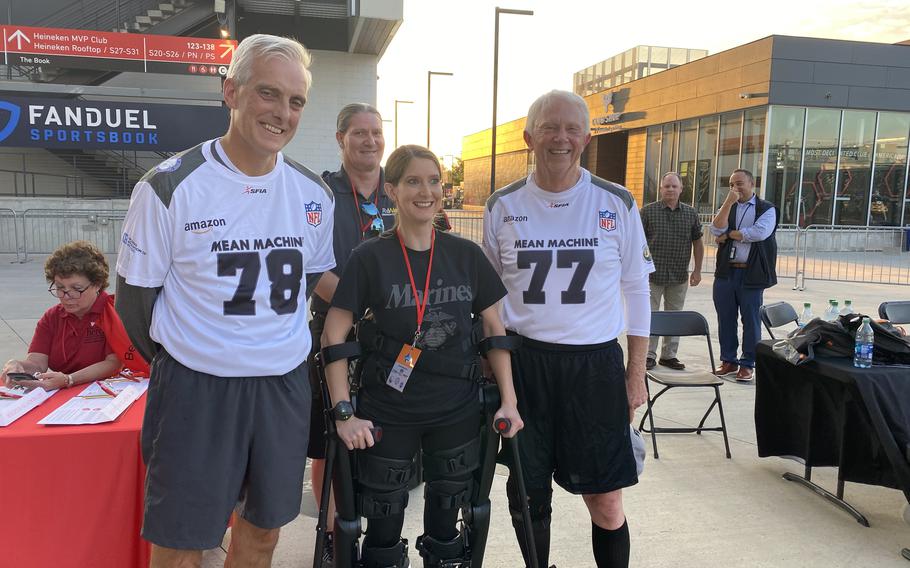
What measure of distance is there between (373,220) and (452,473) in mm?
1201

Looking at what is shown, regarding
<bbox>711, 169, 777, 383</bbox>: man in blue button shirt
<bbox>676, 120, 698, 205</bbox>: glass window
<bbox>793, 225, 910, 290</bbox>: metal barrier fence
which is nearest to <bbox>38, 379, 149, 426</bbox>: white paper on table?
<bbox>711, 169, 777, 383</bbox>: man in blue button shirt

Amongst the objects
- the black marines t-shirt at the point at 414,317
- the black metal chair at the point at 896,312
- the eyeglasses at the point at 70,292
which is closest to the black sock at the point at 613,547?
the black marines t-shirt at the point at 414,317

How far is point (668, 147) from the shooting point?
2394 cm

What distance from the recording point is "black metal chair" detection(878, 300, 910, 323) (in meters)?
5.33

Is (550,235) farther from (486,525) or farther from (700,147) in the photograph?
(700,147)

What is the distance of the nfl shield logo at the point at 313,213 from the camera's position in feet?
6.88

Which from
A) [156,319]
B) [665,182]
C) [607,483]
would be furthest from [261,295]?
[665,182]

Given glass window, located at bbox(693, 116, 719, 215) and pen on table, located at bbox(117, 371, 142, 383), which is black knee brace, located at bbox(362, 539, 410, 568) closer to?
pen on table, located at bbox(117, 371, 142, 383)

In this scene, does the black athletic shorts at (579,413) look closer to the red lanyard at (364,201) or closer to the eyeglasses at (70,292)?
the red lanyard at (364,201)

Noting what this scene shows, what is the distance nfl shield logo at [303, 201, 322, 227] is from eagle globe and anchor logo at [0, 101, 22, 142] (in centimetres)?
1403

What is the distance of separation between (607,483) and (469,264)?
3.26 feet

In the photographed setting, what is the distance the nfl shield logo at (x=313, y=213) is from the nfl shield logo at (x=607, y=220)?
1081mm

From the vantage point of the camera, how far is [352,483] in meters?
2.21

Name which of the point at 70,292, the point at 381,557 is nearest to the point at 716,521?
the point at 381,557
